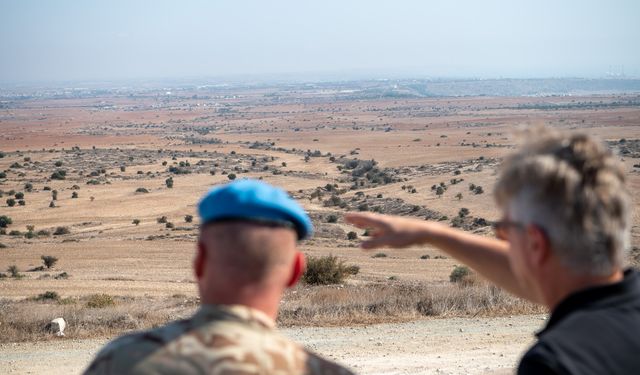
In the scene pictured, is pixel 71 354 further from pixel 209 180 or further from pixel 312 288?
pixel 209 180

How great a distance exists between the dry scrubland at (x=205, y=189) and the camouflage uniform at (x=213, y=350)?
0.90 metres

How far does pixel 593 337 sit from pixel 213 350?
3.07 feet

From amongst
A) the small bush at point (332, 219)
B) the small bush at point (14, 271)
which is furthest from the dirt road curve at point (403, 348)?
the small bush at point (332, 219)

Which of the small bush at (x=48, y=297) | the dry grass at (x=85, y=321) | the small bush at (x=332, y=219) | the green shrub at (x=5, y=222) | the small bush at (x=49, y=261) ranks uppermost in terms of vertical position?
the dry grass at (x=85, y=321)

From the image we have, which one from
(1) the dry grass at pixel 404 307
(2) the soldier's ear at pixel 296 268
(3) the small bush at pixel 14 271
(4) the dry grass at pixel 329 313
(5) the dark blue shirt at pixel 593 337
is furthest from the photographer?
(3) the small bush at pixel 14 271

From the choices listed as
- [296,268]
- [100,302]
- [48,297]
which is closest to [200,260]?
[296,268]

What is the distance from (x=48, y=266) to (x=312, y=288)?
1311 cm

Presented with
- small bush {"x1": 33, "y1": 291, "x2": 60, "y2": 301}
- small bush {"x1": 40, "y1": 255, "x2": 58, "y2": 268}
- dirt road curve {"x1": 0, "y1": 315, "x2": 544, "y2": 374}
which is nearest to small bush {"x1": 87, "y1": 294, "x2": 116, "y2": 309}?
small bush {"x1": 33, "y1": 291, "x2": 60, "y2": 301}

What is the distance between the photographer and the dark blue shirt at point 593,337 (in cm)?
178

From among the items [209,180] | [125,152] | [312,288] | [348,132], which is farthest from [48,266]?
[348,132]

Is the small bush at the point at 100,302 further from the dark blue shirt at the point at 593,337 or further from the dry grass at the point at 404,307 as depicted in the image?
the dark blue shirt at the point at 593,337

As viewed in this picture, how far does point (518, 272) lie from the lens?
2090mm

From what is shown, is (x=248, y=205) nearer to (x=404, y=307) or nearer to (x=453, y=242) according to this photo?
(x=453, y=242)

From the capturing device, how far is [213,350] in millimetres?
1822
